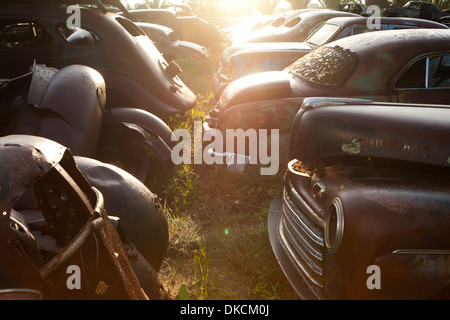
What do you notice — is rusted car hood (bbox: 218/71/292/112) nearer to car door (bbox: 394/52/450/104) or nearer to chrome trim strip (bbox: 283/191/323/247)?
car door (bbox: 394/52/450/104)

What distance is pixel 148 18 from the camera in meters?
11.6

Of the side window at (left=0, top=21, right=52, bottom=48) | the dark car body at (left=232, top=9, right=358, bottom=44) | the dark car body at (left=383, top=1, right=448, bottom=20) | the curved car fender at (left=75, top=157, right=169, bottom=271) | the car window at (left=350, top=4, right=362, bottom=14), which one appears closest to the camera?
the curved car fender at (left=75, top=157, right=169, bottom=271)

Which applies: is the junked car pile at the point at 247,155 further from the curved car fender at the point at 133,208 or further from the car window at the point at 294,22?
the car window at the point at 294,22

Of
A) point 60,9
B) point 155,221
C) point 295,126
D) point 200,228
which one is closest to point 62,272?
point 155,221

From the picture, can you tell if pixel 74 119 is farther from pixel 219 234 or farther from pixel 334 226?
pixel 334 226

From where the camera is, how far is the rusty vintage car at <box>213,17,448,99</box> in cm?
635

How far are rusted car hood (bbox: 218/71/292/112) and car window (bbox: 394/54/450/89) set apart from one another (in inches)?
46.6

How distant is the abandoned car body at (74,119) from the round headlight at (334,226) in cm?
232

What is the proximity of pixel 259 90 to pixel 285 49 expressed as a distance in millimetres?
2454

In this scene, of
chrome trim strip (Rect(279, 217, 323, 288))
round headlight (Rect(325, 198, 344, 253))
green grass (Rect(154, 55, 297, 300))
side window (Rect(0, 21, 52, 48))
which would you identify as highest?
side window (Rect(0, 21, 52, 48))

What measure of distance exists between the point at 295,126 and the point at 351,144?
20.7 inches

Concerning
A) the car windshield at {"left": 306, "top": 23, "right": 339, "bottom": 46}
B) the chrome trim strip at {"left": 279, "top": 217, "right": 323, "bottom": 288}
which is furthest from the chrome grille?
the car windshield at {"left": 306, "top": 23, "right": 339, "bottom": 46}

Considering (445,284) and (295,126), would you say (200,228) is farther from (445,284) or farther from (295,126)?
(445,284)

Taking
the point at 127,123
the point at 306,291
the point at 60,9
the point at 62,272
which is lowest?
the point at 306,291
